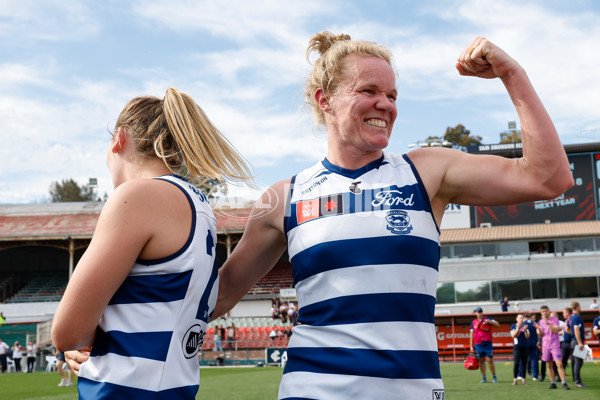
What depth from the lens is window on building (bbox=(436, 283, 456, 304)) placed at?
134 feet

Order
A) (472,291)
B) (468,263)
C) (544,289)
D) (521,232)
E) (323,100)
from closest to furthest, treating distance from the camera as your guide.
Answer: (323,100) < (544,289) < (472,291) < (468,263) < (521,232)

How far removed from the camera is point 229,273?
10.3 feet

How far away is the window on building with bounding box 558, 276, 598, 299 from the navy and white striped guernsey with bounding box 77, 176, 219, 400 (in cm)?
4160

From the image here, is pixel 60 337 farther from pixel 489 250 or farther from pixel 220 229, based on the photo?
pixel 489 250

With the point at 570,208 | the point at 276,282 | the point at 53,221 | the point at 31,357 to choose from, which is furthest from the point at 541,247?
the point at 53,221

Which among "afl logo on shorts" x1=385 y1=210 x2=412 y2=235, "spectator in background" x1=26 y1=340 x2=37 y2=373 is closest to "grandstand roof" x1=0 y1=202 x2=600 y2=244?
"spectator in background" x1=26 y1=340 x2=37 y2=373

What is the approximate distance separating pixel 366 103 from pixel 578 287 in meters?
41.3

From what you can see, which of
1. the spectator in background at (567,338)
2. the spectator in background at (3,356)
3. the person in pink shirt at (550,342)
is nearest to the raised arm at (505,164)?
the person in pink shirt at (550,342)

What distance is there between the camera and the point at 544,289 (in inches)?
1583

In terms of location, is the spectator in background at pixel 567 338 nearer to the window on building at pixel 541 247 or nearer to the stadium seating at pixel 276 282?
the window on building at pixel 541 247

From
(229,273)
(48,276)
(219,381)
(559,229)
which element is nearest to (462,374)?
(219,381)

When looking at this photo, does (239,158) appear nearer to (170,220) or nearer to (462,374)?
(170,220)

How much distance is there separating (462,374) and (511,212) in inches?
1105

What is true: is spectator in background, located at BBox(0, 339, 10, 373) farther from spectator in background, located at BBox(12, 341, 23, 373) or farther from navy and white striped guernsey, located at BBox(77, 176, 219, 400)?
navy and white striped guernsey, located at BBox(77, 176, 219, 400)
